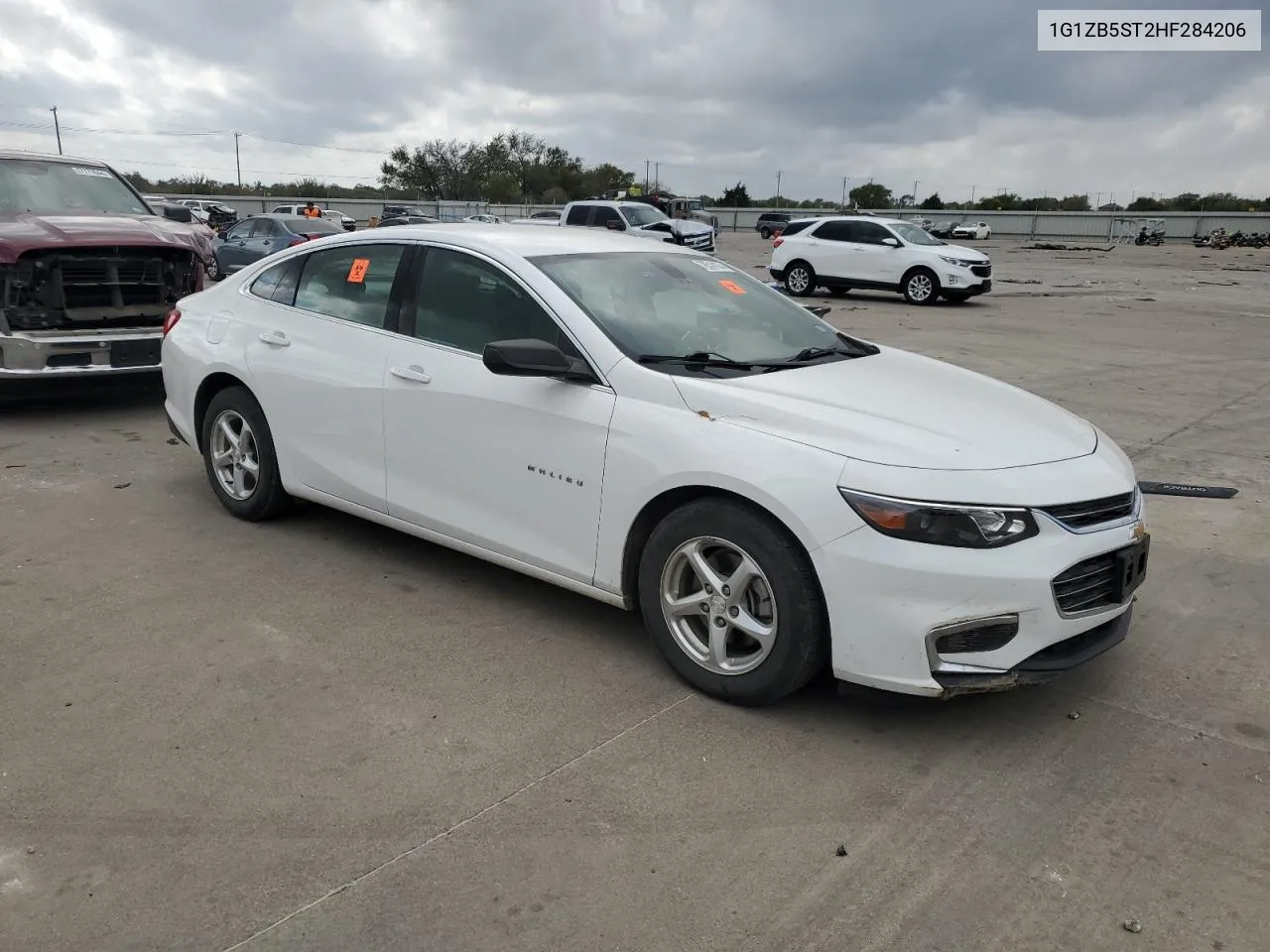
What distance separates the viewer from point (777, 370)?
12.9 ft

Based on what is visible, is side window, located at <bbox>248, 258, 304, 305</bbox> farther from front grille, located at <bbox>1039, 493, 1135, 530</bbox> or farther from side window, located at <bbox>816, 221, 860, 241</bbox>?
side window, located at <bbox>816, 221, 860, 241</bbox>

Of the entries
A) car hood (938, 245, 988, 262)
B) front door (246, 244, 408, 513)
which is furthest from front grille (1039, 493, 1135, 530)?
car hood (938, 245, 988, 262)

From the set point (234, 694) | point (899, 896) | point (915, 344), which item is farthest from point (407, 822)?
point (915, 344)

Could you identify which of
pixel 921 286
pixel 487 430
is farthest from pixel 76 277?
pixel 921 286

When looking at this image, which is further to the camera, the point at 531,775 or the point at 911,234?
the point at 911,234

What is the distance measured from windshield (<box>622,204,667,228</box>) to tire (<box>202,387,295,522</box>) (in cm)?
2108

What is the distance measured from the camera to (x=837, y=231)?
20.2 meters

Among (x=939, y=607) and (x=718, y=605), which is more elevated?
(x=939, y=607)

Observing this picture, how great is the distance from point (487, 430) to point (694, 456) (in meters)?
1.02

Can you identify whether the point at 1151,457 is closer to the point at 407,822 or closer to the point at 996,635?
the point at 996,635

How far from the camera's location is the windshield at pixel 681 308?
159 inches

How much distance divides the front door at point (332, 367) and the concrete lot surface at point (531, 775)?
0.48 meters

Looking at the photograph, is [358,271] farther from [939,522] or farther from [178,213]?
[178,213]

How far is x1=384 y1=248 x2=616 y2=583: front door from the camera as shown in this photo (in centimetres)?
387
